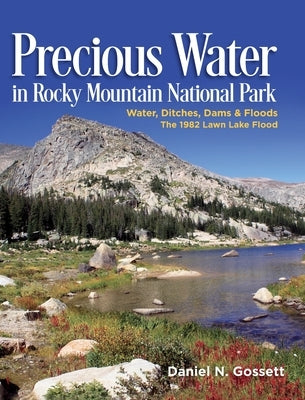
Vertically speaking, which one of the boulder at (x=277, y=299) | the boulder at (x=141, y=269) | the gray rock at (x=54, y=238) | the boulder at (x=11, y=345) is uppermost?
the gray rock at (x=54, y=238)

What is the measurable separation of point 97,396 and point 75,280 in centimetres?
3842

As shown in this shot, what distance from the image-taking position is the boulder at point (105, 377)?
9.34m

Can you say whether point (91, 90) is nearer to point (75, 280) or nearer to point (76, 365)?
point (76, 365)

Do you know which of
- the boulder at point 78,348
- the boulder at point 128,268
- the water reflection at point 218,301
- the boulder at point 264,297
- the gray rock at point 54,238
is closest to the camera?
the boulder at point 78,348

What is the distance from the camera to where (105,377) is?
966 centimetres

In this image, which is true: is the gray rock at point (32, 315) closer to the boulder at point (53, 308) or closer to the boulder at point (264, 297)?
the boulder at point (53, 308)

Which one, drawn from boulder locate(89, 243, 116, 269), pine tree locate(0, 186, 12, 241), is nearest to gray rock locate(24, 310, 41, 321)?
boulder locate(89, 243, 116, 269)

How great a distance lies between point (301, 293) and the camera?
30.2 meters

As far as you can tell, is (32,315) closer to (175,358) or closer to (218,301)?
(175,358)

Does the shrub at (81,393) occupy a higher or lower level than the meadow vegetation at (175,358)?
higher

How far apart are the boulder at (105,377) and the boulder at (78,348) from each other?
10.4ft

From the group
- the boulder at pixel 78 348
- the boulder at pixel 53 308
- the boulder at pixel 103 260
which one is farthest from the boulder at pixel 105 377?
the boulder at pixel 103 260

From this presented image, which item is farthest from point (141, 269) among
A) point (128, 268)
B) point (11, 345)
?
point (11, 345)

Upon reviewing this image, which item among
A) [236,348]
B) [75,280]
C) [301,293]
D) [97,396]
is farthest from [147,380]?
[75,280]
